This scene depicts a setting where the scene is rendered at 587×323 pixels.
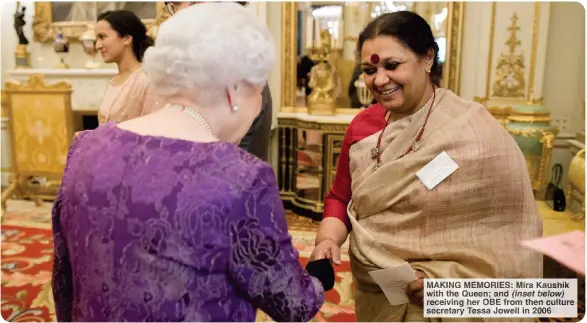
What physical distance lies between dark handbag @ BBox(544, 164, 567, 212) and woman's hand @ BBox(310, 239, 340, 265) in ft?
7.94

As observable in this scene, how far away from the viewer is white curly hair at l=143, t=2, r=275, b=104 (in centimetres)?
91

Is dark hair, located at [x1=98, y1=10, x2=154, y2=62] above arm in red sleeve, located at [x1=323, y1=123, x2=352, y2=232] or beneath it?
above

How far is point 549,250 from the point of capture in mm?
872

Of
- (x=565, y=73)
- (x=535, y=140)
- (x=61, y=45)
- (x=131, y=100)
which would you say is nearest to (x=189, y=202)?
(x=131, y=100)

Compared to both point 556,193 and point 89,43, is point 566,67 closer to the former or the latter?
point 556,193

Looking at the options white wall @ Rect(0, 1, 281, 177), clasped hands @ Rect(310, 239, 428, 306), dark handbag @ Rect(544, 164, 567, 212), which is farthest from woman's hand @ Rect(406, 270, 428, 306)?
white wall @ Rect(0, 1, 281, 177)

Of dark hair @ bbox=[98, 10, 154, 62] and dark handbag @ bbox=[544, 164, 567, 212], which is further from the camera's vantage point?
dark handbag @ bbox=[544, 164, 567, 212]

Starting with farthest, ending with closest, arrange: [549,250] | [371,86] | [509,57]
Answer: [509,57], [371,86], [549,250]

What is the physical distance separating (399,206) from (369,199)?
9 centimetres

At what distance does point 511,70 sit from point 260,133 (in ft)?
10.6

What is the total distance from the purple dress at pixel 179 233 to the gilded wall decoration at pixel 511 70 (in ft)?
12.5

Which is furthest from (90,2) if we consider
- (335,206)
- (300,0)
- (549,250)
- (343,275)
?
(549,250)

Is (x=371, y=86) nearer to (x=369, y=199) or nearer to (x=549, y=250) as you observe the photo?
(x=369, y=199)

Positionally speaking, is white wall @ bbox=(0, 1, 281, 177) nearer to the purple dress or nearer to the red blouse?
the red blouse
